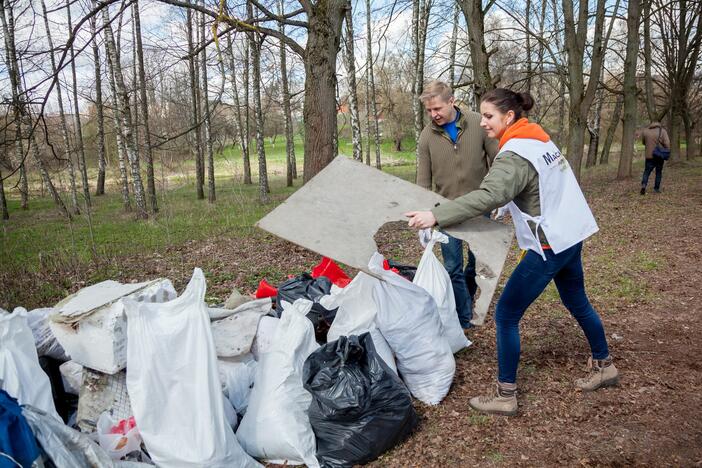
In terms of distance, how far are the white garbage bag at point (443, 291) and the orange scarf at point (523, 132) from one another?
2.91 ft

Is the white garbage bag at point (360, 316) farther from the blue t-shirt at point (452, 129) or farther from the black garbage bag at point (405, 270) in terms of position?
the blue t-shirt at point (452, 129)

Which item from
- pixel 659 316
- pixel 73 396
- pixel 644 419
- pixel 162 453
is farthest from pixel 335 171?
pixel 659 316

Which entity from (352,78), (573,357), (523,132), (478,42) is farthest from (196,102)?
(523,132)

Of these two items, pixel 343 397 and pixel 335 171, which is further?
pixel 335 171

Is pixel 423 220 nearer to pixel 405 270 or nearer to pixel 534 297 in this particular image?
pixel 534 297

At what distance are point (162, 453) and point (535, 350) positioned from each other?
2.40 metres

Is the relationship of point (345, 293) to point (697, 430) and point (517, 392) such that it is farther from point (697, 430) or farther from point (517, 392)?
point (697, 430)

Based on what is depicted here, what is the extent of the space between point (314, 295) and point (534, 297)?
1460mm

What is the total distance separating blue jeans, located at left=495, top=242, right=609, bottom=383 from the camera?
238cm

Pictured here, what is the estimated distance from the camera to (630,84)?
12.4 m

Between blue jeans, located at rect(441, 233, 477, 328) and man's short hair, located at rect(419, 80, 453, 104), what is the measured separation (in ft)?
3.12

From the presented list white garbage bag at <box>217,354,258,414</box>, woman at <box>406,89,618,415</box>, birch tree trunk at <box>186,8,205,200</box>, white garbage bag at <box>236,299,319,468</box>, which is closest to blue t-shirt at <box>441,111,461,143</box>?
woman at <box>406,89,618,415</box>

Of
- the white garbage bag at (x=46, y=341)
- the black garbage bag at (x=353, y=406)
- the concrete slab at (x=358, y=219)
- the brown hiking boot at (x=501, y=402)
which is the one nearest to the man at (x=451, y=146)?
the concrete slab at (x=358, y=219)

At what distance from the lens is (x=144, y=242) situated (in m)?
8.17
